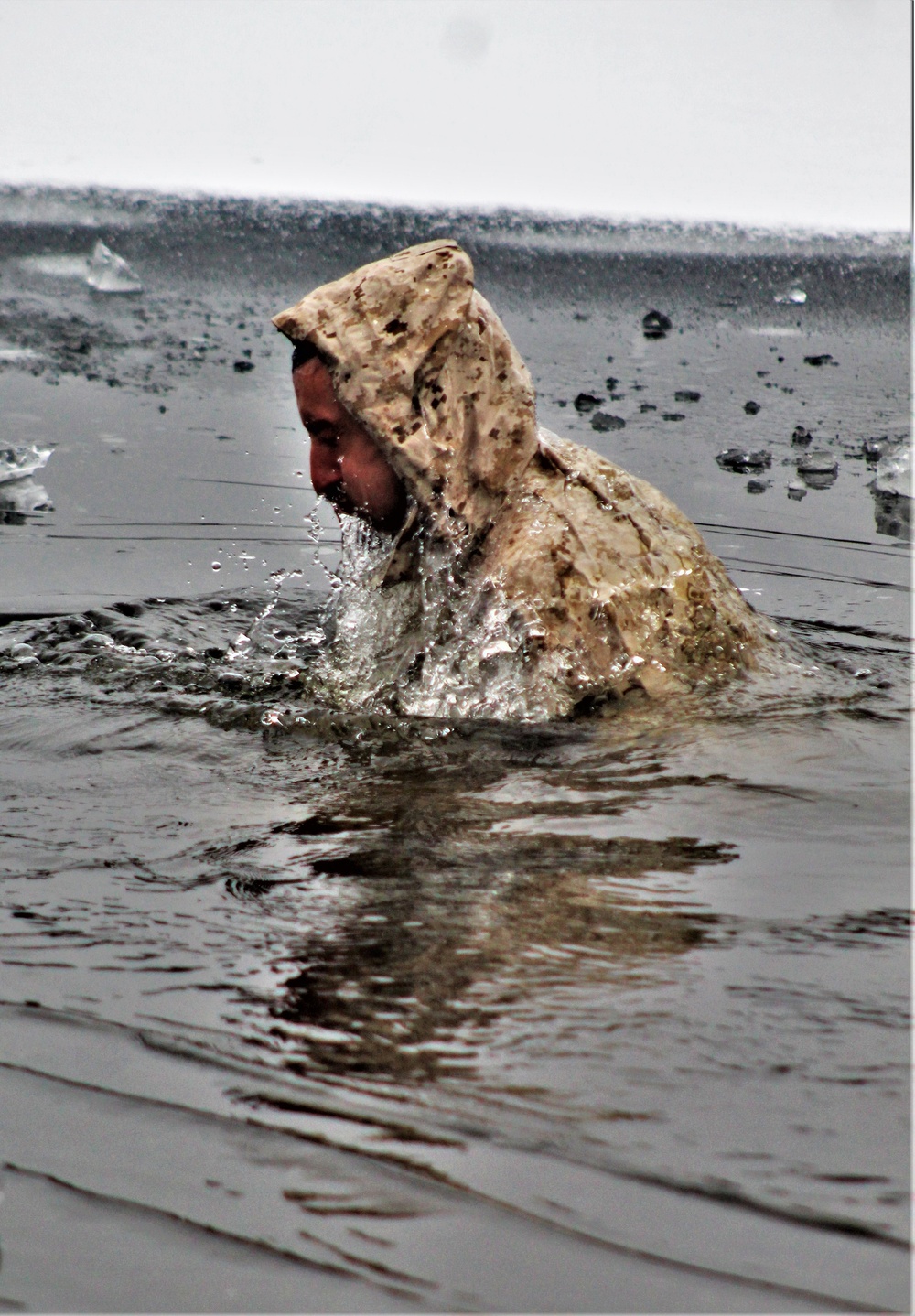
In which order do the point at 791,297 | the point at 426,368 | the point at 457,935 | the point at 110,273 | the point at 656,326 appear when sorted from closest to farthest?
the point at 457,935 < the point at 426,368 < the point at 656,326 < the point at 110,273 < the point at 791,297

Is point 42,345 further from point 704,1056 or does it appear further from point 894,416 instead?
point 704,1056

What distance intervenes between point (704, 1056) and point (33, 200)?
15149mm

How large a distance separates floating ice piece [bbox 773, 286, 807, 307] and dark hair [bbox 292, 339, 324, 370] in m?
10.2

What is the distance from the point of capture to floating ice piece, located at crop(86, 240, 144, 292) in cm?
1256

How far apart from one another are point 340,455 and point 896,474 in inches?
163

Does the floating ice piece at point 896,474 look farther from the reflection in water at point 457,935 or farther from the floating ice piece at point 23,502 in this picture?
the reflection in water at point 457,935

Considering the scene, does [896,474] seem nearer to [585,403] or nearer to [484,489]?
[585,403]

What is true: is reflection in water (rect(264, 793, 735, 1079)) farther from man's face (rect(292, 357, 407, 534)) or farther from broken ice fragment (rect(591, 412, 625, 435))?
broken ice fragment (rect(591, 412, 625, 435))

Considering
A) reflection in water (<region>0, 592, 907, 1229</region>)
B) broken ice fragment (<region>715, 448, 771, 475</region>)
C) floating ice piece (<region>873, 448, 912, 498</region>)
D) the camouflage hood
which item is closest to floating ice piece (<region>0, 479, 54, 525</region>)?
reflection in water (<region>0, 592, 907, 1229</region>)

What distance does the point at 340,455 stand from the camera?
12.6 ft

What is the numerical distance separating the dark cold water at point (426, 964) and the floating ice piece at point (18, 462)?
1.45ft

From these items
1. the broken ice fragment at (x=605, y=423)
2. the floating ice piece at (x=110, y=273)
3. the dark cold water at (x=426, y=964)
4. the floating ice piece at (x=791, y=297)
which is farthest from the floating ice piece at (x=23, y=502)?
the floating ice piece at (x=791, y=297)

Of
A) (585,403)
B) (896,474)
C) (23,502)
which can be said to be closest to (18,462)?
(23,502)

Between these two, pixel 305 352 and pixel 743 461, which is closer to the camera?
pixel 305 352
